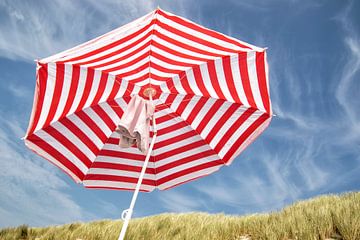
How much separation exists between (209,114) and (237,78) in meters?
0.67

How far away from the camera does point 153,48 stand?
14.5 ft

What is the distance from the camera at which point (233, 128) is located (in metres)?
4.79

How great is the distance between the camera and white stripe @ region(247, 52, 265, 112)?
173 inches

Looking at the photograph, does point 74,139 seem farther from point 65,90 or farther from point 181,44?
point 181,44

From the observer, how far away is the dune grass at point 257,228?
3.78 m

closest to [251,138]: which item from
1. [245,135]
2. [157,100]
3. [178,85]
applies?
[245,135]

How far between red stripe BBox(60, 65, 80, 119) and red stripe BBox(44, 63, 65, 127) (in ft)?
0.41

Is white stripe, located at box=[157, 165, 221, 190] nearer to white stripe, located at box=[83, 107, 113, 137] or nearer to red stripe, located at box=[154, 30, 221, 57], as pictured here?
white stripe, located at box=[83, 107, 113, 137]

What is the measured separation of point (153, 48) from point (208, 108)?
1134 mm

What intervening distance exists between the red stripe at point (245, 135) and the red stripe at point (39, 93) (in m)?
2.59

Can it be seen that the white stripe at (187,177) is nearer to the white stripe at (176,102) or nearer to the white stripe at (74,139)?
the white stripe at (176,102)

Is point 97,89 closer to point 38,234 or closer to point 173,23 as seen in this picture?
point 173,23

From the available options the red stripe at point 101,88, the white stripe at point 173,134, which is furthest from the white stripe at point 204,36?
the white stripe at point 173,134

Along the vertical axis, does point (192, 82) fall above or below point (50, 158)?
above
